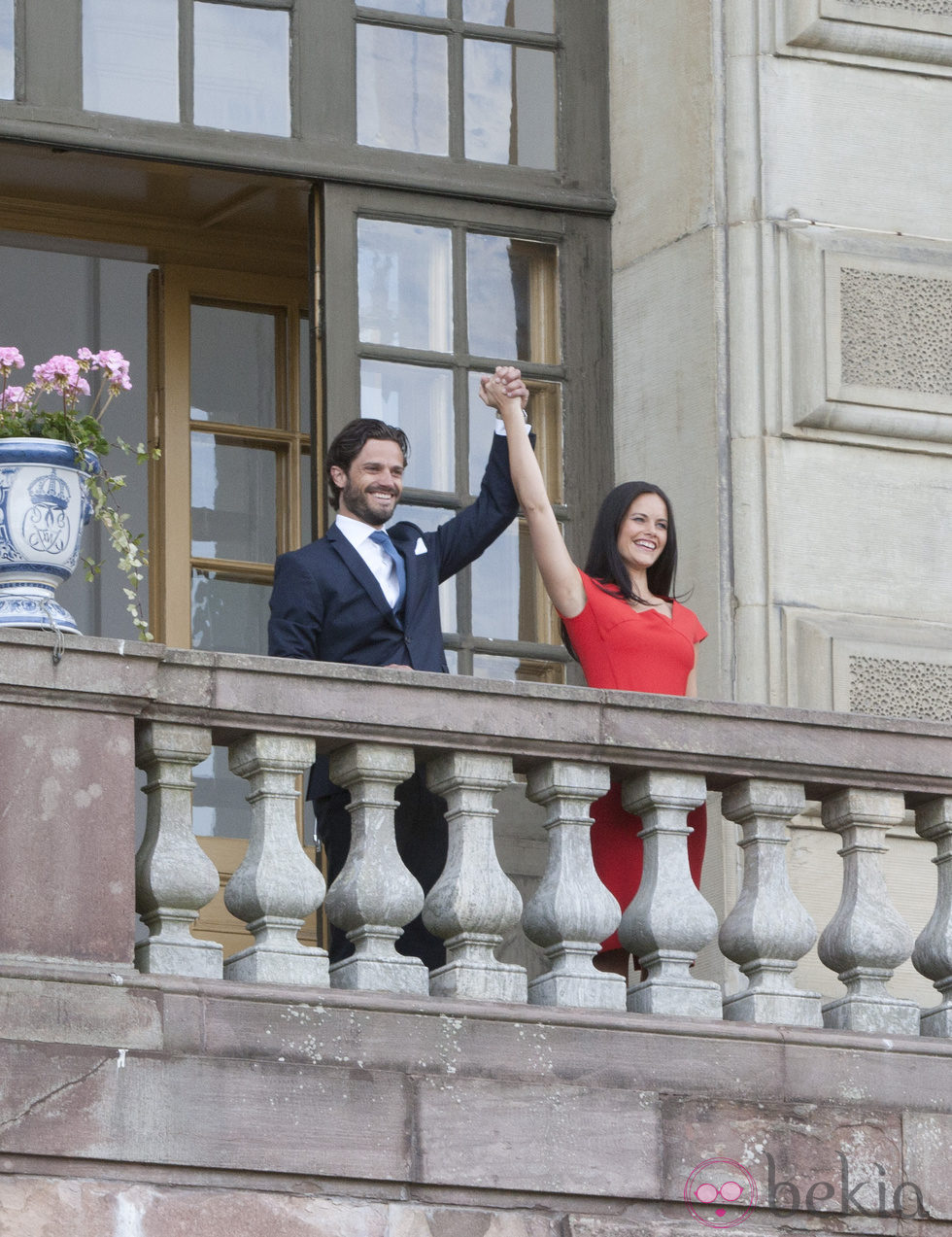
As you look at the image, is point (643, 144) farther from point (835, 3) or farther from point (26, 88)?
point (26, 88)

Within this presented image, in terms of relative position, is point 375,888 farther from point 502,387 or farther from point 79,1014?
point 502,387

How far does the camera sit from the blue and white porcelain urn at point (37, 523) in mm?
5809

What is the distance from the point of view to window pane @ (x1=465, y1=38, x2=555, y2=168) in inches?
333

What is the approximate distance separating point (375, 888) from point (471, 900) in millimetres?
217

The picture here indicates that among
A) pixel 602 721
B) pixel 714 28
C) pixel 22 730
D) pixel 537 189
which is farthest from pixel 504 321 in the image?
pixel 22 730

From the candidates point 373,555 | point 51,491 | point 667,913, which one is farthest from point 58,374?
point 667,913

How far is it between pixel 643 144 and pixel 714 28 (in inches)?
16.3

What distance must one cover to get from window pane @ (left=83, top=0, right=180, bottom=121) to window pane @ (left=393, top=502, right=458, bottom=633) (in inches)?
54.1

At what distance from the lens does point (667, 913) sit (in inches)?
237

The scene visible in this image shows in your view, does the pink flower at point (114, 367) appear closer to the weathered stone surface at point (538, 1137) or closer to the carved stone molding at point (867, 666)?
the weathered stone surface at point (538, 1137)

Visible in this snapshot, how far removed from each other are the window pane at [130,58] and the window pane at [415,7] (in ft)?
2.13

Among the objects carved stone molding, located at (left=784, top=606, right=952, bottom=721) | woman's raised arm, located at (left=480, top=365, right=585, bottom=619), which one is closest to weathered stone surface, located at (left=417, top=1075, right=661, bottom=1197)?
woman's raised arm, located at (left=480, top=365, right=585, bottom=619)

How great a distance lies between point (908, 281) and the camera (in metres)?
8.32

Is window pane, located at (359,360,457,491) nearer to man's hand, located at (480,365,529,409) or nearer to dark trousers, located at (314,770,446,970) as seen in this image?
man's hand, located at (480,365,529,409)
